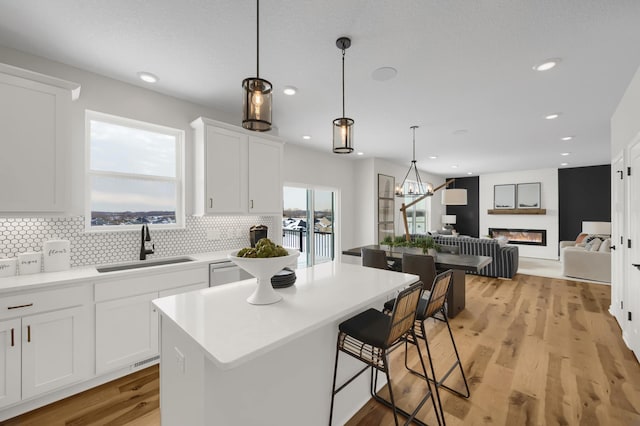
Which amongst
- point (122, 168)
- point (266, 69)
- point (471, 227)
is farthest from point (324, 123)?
point (471, 227)

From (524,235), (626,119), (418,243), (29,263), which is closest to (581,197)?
(524,235)

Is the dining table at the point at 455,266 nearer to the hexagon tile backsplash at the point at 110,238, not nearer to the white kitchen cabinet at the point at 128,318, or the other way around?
the hexagon tile backsplash at the point at 110,238

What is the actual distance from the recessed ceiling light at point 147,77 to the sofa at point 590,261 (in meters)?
7.52

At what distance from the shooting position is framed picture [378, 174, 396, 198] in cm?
662

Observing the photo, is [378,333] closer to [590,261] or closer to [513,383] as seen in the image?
[513,383]

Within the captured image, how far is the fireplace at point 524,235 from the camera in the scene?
323 inches

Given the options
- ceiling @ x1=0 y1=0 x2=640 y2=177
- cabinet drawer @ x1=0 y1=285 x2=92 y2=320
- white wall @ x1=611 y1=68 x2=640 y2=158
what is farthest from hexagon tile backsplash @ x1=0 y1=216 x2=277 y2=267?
white wall @ x1=611 y1=68 x2=640 y2=158

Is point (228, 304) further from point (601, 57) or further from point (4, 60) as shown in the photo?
point (601, 57)

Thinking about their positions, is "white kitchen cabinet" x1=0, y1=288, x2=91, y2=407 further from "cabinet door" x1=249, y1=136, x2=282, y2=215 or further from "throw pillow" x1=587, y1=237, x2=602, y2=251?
"throw pillow" x1=587, y1=237, x2=602, y2=251

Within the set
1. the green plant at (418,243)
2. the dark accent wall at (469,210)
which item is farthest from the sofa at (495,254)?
the dark accent wall at (469,210)

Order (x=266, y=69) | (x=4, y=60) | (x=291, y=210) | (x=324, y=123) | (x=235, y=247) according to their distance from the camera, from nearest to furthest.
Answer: (x=4, y=60)
(x=266, y=69)
(x=235, y=247)
(x=324, y=123)
(x=291, y=210)

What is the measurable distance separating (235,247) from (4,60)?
2615 millimetres

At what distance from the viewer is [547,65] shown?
2.39 m

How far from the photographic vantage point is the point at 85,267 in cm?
252
